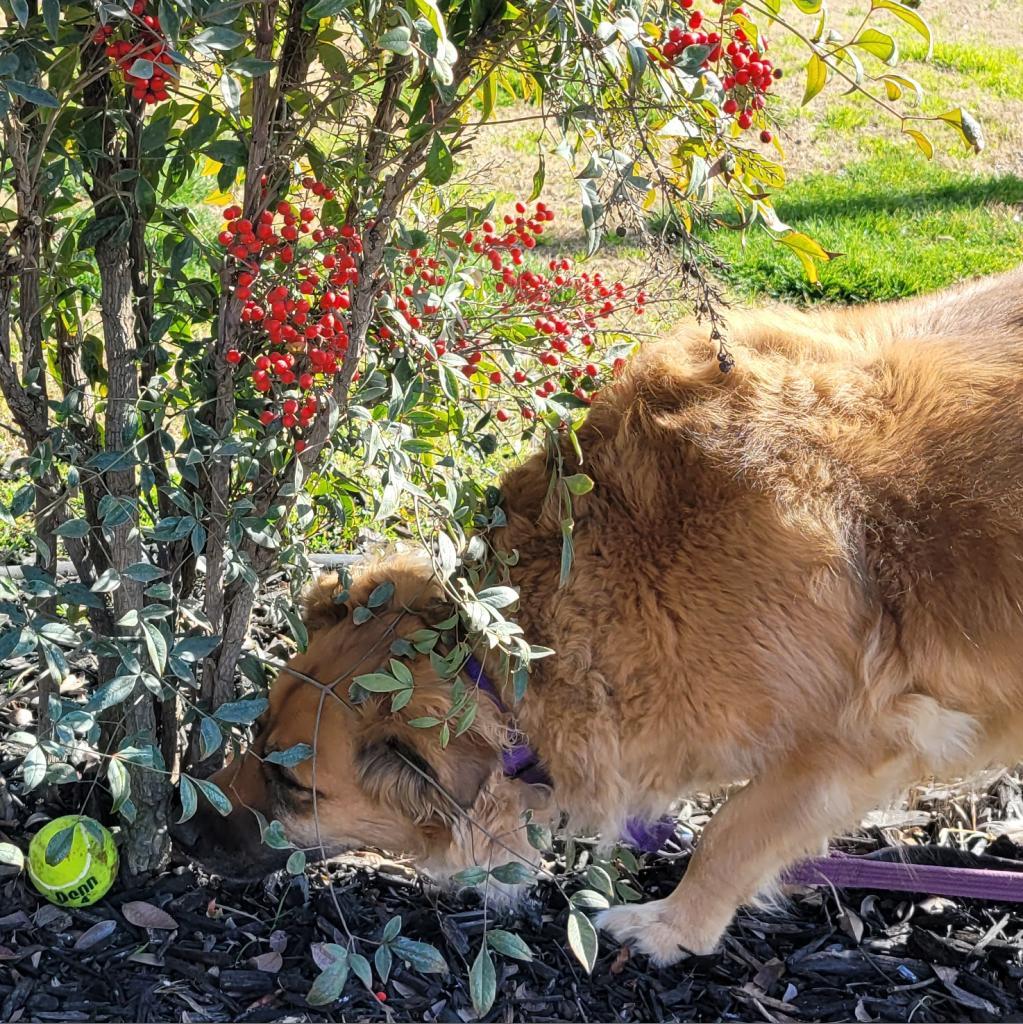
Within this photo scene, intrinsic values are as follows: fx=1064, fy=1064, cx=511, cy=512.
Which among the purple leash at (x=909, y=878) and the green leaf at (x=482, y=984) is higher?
the green leaf at (x=482, y=984)

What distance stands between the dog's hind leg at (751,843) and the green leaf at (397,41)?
6.24ft

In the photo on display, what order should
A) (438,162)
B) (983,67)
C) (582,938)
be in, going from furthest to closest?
1. (983,67)
2. (582,938)
3. (438,162)

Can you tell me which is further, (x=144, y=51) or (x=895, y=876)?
(x=895, y=876)

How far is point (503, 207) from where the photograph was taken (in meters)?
6.73

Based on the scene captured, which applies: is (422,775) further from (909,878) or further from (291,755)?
(909,878)

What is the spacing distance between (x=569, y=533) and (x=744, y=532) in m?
0.47

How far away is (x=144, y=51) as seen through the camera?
1.68 m

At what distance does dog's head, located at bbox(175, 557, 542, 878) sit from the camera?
2502 mm

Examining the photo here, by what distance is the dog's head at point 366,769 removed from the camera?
250 centimetres

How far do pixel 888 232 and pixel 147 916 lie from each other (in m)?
6.01

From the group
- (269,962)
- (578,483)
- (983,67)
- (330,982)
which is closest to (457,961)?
(269,962)

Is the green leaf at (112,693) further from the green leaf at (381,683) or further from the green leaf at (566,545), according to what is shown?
the green leaf at (566,545)

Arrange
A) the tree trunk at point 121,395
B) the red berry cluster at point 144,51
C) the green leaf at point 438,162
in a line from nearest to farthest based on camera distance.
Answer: the red berry cluster at point 144,51 → the green leaf at point 438,162 → the tree trunk at point 121,395

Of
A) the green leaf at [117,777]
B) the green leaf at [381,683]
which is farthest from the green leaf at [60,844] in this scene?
the green leaf at [381,683]
